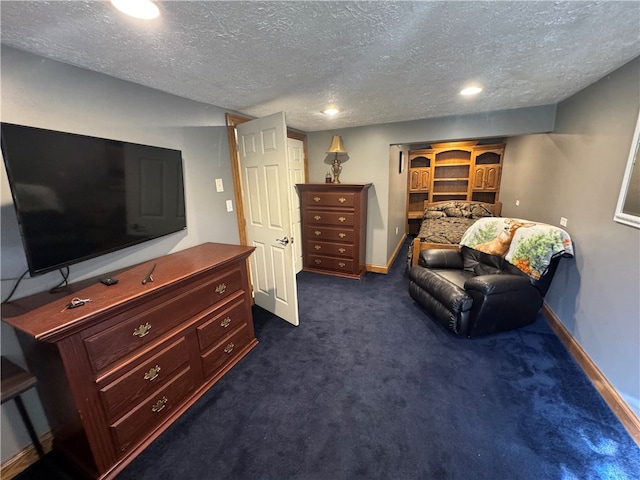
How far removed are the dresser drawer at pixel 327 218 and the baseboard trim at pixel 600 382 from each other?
2395mm

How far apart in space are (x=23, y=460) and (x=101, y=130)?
1868mm

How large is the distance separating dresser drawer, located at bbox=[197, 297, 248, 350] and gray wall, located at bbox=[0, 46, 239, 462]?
26.3 inches

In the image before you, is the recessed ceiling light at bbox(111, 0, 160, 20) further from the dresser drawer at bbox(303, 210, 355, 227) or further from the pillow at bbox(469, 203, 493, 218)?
the pillow at bbox(469, 203, 493, 218)

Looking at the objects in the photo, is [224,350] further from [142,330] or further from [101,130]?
[101,130]

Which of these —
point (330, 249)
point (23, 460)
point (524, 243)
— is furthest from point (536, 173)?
point (23, 460)

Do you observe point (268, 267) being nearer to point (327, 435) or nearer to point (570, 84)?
point (327, 435)

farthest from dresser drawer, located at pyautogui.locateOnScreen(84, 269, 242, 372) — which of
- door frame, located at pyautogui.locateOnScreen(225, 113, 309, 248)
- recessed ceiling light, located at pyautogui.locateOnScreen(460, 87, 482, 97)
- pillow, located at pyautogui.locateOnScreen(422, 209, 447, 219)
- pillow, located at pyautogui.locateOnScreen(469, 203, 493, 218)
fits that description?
pillow, located at pyautogui.locateOnScreen(469, 203, 493, 218)

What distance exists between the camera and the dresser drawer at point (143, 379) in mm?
1291

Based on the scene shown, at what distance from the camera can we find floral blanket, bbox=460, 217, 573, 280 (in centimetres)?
219

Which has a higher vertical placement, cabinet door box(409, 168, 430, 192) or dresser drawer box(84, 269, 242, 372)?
cabinet door box(409, 168, 430, 192)

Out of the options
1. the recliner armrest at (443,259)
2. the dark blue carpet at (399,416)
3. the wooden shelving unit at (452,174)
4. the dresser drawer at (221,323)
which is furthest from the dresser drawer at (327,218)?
the wooden shelving unit at (452,174)

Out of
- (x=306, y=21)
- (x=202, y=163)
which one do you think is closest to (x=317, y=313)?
(x=202, y=163)

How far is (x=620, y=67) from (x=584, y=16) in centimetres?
103

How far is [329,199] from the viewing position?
143 inches
